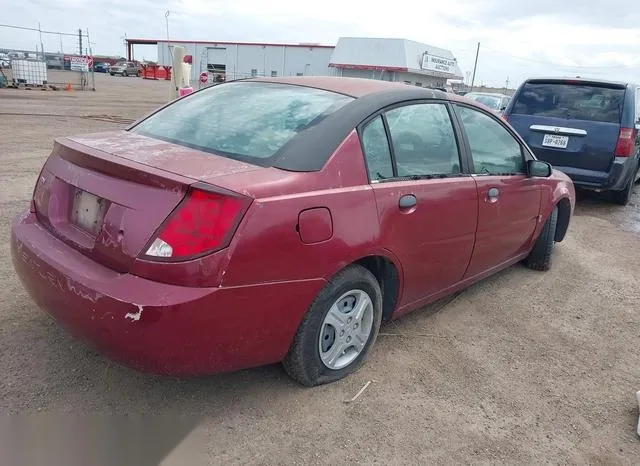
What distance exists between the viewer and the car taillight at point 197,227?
2.12 m

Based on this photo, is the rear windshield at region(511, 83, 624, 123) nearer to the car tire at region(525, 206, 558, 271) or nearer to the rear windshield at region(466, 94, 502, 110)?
the car tire at region(525, 206, 558, 271)

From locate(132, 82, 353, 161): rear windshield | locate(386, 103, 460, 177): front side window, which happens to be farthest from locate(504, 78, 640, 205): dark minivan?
Answer: locate(132, 82, 353, 161): rear windshield

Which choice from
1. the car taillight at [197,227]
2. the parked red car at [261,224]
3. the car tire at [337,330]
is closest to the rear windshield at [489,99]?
the parked red car at [261,224]

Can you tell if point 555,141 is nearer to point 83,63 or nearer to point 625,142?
point 625,142

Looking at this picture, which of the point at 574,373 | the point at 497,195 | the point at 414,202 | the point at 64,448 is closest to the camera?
the point at 64,448

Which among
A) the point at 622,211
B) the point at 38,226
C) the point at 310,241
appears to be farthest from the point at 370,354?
the point at 622,211

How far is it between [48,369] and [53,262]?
0.71 meters

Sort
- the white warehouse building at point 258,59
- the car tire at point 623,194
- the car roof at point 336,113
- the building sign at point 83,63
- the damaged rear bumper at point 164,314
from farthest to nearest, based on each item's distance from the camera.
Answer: the white warehouse building at point 258,59 < the building sign at point 83,63 < the car tire at point 623,194 < the car roof at point 336,113 < the damaged rear bumper at point 164,314

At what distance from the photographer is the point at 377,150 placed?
2844mm

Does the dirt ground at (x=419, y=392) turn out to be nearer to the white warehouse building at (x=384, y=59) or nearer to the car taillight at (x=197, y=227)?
the car taillight at (x=197, y=227)

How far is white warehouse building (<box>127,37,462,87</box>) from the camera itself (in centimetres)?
3719

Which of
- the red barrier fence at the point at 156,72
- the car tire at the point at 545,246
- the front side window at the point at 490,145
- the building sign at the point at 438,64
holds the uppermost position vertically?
the building sign at the point at 438,64

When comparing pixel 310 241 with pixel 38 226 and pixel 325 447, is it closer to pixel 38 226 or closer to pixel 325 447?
pixel 325 447

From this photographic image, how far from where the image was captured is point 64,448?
2281 mm
